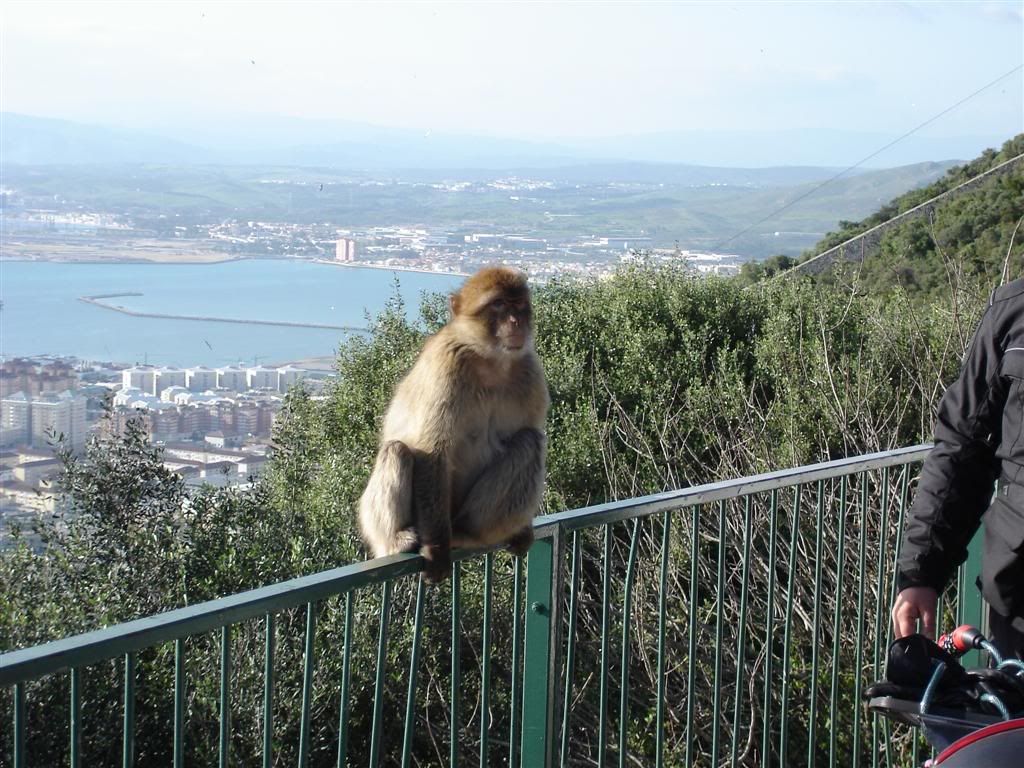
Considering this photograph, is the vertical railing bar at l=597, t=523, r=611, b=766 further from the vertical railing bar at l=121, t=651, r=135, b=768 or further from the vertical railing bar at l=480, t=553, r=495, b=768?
the vertical railing bar at l=121, t=651, r=135, b=768

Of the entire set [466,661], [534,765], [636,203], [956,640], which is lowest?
[466,661]

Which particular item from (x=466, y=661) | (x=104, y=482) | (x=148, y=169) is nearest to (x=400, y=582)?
(x=466, y=661)

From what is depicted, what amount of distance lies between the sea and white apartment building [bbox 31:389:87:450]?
3185 millimetres

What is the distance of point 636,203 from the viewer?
17.5m

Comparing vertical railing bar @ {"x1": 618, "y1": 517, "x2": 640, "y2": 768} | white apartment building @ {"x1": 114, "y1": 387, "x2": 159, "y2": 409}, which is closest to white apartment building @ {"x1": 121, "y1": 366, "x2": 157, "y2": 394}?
white apartment building @ {"x1": 114, "y1": 387, "x2": 159, "y2": 409}

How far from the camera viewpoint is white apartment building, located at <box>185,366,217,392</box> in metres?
14.0

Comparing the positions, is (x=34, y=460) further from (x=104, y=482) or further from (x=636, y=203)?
(x=636, y=203)

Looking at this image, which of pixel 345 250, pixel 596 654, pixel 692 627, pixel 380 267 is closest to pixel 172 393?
pixel 380 267

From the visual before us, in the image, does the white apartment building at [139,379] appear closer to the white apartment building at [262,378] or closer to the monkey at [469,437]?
the white apartment building at [262,378]

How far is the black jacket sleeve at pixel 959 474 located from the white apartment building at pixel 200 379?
1186 centimetres

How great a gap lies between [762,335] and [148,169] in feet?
46.9

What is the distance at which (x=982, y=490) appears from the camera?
10.1 ft

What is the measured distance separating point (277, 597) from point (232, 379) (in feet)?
41.7

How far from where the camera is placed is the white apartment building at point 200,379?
14009mm
